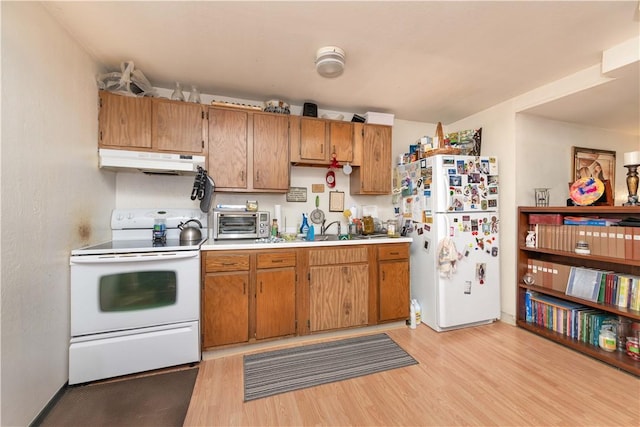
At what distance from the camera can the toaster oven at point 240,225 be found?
2.43m

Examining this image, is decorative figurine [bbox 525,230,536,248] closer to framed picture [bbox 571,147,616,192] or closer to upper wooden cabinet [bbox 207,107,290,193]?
framed picture [bbox 571,147,616,192]

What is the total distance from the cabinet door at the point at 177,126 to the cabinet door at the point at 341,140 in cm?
127

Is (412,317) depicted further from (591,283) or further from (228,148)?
(228,148)

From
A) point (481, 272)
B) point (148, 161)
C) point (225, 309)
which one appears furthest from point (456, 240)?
point (148, 161)

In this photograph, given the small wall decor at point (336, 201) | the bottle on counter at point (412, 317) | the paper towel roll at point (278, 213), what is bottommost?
the bottle on counter at point (412, 317)

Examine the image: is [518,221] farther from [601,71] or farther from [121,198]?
[121,198]

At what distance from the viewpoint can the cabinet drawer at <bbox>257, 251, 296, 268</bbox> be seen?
7.30 ft

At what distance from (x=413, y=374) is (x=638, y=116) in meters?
3.64

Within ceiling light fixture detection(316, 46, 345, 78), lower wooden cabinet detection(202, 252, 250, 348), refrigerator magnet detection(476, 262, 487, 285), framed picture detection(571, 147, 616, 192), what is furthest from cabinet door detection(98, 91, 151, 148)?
framed picture detection(571, 147, 616, 192)

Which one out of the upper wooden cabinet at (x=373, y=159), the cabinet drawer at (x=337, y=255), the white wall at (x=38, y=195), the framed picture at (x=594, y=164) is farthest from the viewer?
the framed picture at (x=594, y=164)

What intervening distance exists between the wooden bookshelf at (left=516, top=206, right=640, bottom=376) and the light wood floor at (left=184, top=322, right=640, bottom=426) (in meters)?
0.09

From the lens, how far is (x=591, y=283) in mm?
Result: 2201

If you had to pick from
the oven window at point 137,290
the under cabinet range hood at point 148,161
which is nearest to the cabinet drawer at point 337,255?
the oven window at point 137,290

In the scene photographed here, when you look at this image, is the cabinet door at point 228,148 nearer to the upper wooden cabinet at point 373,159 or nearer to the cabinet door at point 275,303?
the cabinet door at point 275,303
